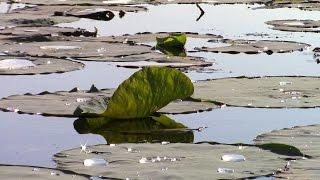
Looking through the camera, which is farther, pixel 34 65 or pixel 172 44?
pixel 172 44

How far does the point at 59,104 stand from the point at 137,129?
339mm

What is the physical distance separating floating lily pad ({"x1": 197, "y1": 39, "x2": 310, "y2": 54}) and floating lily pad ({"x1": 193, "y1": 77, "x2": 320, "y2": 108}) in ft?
3.33

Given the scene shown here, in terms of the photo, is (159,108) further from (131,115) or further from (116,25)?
(116,25)

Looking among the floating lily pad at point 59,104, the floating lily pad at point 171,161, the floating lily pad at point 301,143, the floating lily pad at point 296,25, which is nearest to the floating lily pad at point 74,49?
the floating lily pad at point 59,104

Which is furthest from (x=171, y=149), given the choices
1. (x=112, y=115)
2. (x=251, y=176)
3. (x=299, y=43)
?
(x=299, y=43)

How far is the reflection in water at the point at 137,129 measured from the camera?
242cm

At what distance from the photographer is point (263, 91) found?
3.03 m

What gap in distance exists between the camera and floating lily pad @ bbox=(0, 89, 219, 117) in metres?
2.69

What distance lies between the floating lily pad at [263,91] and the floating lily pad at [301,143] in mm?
412

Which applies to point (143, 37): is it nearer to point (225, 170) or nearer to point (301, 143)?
point (301, 143)

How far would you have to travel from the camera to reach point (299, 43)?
4578 mm

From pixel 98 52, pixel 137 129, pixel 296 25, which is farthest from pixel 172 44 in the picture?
pixel 137 129

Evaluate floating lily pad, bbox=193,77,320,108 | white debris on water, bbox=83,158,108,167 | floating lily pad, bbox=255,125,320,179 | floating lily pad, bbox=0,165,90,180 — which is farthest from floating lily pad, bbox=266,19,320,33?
floating lily pad, bbox=0,165,90,180

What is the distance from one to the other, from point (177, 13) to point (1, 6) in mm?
1528
